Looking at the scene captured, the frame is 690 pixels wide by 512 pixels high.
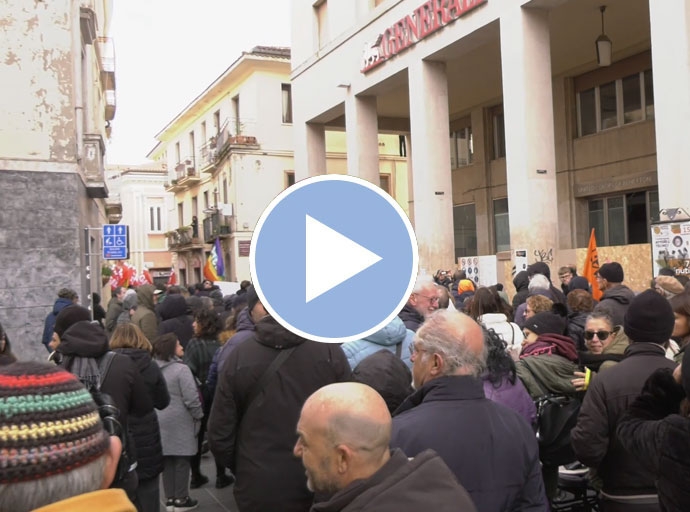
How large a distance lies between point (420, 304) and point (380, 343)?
1.12 meters

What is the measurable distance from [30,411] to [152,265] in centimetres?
5551

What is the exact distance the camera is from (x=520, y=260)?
607 inches

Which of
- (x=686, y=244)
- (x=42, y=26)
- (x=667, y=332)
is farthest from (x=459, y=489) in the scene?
(x=42, y=26)

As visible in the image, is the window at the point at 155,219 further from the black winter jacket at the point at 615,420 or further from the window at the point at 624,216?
the black winter jacket at the point at 615,420

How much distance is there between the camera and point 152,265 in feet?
181

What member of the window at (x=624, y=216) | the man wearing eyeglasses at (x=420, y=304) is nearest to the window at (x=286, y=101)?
the window at (x=624, y=216)

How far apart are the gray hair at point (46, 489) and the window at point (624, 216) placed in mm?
19127

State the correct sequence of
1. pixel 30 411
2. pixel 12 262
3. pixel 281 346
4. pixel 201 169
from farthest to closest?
1. pixel 201 169
2. pixel 12 262
3. pixel 281 346
4. pixel 30 411

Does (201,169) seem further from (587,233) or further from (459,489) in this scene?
(459,489)

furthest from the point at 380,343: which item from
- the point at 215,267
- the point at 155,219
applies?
the point at 155,219

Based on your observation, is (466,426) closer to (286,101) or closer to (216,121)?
(286,101)

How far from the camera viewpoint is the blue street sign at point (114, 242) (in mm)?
17500

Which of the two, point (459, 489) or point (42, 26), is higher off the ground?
point (42, 26)

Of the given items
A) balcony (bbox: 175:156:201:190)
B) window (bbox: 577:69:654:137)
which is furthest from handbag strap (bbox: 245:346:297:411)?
balcony (bbox: 175:156:201:190)
